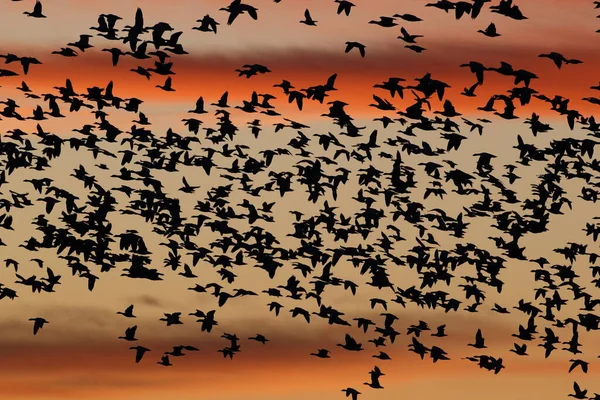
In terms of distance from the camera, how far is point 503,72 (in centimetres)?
6600

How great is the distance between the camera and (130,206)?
271ft

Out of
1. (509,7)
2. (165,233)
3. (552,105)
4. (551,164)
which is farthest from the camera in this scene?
(165,233)

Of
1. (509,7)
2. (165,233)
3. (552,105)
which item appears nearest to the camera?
(509,7)

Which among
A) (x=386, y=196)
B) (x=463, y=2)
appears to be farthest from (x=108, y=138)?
(x=463, y=2)

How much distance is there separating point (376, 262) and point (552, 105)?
1454 centimetres

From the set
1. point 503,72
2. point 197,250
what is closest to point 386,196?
A: point 197,250

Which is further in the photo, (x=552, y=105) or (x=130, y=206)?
(x=130, y=206)

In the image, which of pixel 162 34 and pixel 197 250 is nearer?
pixel 162 34

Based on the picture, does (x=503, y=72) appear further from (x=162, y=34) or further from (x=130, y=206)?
(x=130, y=206)

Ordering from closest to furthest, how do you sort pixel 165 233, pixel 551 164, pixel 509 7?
pixel 509 7, pixel 551 164, pixel 165 233

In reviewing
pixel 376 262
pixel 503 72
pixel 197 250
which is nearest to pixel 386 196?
pixel 376 262

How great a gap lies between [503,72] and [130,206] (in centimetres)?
2358

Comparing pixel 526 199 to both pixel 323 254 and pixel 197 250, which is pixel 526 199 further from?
pixel 197 250

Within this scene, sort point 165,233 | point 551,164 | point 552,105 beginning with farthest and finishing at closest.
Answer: point 165,233, point 551,164, point 552,105
